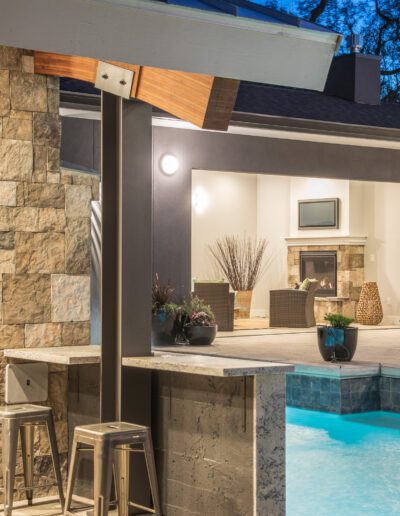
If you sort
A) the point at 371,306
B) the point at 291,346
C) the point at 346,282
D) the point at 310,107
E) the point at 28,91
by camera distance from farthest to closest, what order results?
the point at 346,282 → the point at 371,306 → the point at 310,107 → the point at 291,346 → the point at 28,91

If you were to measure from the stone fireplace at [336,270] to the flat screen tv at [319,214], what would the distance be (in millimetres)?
268

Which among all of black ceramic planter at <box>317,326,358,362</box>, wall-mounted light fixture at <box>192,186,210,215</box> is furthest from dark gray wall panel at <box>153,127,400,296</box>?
wall-mounted light fixture at <box>192,186,210,215</box>

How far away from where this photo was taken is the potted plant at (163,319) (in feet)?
35.4

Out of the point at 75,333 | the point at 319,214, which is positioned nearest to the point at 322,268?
the point at 319,214

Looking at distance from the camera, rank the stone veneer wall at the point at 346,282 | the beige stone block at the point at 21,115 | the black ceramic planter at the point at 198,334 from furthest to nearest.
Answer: the stone veneer wall at the point at 346,282 < the black ceramic planter at the point at 198,334 < the beige stone block at the point at 21,115

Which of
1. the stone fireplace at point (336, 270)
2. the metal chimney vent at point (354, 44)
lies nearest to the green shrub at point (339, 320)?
the metal chimney vent at point (354, 44)

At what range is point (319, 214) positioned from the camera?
16703mm

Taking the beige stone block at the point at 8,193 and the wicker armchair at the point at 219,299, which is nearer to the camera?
the beige stone block at the point at 8,193

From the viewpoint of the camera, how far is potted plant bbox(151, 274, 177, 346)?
10.8 metres

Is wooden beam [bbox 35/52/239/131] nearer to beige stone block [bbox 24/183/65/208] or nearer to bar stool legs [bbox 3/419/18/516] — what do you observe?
beige stone block [bbox 24/183/65/208]

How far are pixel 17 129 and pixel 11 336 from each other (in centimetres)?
107

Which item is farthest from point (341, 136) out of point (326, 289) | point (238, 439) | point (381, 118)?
point (238, 439)

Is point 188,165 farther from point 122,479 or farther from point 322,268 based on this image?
point 122,479

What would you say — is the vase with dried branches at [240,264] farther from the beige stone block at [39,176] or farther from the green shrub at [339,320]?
the beige stone block at [39,176]
